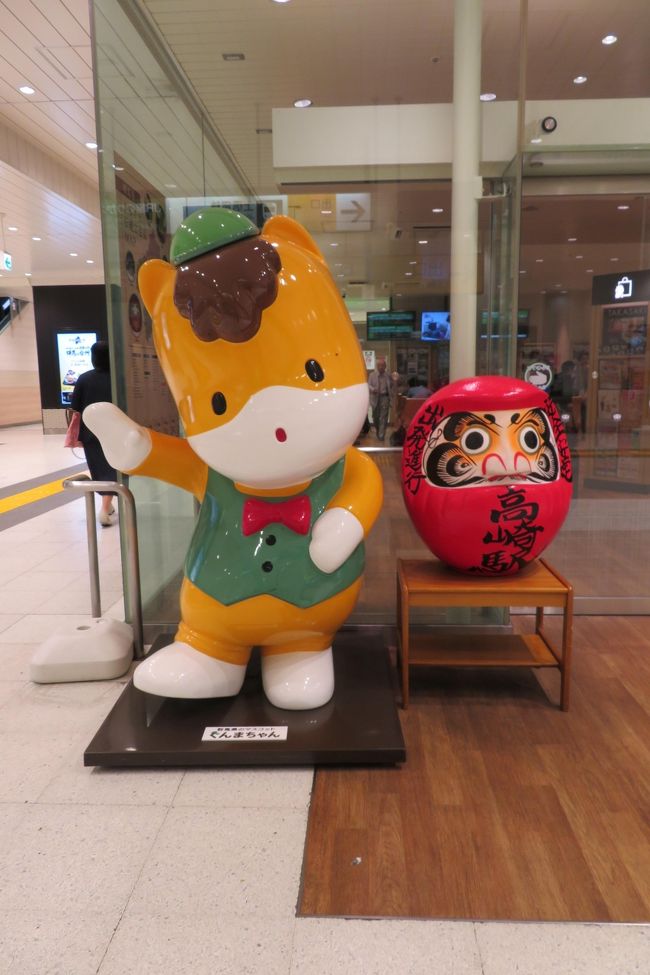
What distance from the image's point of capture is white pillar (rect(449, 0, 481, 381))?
123 inches

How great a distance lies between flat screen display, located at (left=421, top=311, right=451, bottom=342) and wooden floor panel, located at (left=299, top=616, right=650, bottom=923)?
156cm

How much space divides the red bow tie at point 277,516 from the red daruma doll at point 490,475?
0.51 metres

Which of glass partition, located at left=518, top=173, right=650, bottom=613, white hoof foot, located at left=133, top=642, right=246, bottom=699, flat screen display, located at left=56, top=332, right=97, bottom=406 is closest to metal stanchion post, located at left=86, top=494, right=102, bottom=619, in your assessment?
white hoof foot, located at left=133, top=642, right=246, bottom=699

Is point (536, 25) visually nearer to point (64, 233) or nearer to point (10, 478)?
point (10, 478)

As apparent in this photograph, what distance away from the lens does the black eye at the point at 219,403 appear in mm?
2092

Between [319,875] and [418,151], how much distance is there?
2.97 metres

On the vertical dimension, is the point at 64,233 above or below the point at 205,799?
above

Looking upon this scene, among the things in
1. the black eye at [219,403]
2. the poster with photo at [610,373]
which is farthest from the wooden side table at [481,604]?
the poster with photo at [610,373]

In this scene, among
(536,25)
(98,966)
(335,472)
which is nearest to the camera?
(98,966)

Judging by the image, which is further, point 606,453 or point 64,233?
point 64,233

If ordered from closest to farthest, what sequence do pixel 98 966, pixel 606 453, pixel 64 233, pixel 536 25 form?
pixel 98 966 < pixel 536 25 < pixel 606 453 < pixel 64 233

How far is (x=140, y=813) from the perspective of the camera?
2.05 metres

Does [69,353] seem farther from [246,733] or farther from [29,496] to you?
[246,733]

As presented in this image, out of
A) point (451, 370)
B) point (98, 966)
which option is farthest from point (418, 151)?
point (98, 966)
